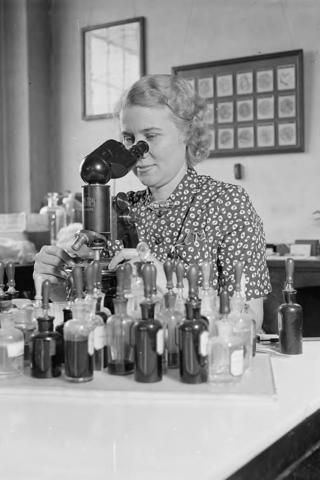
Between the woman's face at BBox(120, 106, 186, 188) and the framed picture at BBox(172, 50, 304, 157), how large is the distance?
2387 millimetres

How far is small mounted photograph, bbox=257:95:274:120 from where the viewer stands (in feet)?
14.7

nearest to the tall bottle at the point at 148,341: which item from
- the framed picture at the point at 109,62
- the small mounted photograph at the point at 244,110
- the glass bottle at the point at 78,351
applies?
the glass bottle at the point at 78,351

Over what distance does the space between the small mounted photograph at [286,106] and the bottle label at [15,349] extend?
11.2 feet

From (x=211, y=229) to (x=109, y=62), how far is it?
3.46 m

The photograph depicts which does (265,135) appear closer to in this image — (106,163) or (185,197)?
(185,197)

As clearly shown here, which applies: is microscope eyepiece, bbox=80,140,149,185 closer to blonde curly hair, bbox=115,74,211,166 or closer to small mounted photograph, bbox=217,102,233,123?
blonde curly hair, bbox=115,74,211,166

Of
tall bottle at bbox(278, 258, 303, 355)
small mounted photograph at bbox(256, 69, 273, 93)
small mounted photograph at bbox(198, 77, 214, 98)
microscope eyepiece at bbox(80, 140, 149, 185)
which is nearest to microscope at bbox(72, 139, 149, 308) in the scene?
microscope eyepiece at bbox(80, 140, 149, 185)

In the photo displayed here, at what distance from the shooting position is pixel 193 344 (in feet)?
4.33

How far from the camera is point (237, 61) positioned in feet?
15.0

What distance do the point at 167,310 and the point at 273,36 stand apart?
3.49 metres

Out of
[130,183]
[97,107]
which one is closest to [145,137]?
[130,183]

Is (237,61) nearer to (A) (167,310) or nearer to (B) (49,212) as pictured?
(B) (49,212)

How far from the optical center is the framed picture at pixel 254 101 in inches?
172

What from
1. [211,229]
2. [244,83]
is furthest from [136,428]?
[244,83]
